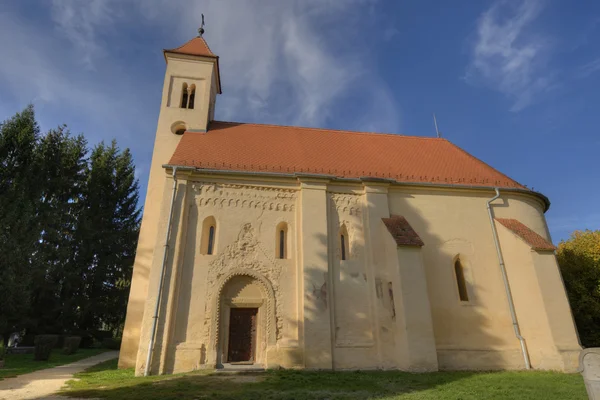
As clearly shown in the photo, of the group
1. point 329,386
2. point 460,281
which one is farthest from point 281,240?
point 460,281

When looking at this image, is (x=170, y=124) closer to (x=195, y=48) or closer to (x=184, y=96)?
(x=184, y=96)

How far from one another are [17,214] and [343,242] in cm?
1757

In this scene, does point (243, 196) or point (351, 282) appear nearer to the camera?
point (351, 282)

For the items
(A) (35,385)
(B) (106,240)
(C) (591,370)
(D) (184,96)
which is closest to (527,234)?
(C) (591,370)

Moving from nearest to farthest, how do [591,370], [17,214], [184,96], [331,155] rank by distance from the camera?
[591,370], [331,155], [184,96], [17,214]

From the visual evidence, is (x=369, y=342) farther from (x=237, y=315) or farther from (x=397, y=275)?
(x=237, y=315)

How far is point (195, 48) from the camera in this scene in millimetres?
19125

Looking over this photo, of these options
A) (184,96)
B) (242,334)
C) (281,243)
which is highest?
(184,96)

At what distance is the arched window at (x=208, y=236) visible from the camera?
1269 cm

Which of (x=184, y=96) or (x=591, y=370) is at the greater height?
(x=184, y=96)

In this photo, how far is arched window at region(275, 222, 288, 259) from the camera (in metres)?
13.1

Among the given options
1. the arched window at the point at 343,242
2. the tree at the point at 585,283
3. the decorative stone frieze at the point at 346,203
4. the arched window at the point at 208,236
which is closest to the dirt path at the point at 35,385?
the arched window at the point at 208,236

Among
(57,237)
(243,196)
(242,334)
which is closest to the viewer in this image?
(242,334)

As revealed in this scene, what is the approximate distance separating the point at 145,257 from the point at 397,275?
9.23 metres
